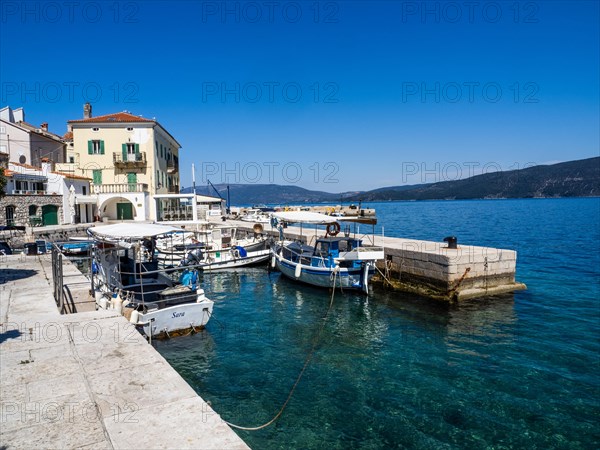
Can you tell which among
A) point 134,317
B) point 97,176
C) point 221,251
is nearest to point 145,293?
point 134,317

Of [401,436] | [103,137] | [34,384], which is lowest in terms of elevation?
[401,436]

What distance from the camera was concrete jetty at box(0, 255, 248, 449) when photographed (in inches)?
172

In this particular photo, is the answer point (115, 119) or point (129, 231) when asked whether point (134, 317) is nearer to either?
point (129, 231)

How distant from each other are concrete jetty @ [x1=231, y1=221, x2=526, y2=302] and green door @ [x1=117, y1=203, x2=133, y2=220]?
30576 millimetres

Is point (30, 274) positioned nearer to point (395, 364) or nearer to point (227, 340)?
point (227, 340)

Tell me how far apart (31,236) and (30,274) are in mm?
18175

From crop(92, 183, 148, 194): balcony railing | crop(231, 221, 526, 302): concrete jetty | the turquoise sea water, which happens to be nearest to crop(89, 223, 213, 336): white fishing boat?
the turquoise sea water

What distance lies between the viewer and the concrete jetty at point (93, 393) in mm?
4367

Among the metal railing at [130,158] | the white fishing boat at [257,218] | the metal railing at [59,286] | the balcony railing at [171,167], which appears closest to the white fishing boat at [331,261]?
the metal railing at [59,286]

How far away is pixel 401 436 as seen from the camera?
7.41 meters

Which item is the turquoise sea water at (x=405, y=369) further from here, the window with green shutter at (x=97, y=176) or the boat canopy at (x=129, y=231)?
the window with green shutter at (x=97, y=176)

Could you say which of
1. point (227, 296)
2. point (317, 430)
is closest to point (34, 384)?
point (317, 430)

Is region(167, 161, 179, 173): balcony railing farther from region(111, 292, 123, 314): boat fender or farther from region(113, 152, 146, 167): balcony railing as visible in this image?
region(111, 292, 123, 314): boat fender

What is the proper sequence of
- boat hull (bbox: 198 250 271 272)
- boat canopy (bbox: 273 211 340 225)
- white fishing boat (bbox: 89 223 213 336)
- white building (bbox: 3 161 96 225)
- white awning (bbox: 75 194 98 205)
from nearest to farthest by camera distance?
1. white fishing boat (bbox: 89 223 213 336)
2. boat canopy (bbox: 273 211 340 225)
3. boat hull (bbox: 198 250 271 272)
4. white building (bbox: 3 161 96 225)
5. white awning (bbox: 75 194 98 205)
